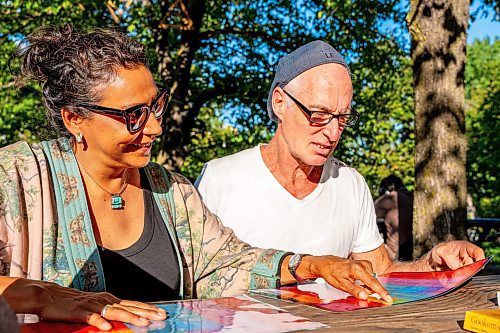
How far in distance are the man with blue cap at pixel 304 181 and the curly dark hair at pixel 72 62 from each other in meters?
0.73

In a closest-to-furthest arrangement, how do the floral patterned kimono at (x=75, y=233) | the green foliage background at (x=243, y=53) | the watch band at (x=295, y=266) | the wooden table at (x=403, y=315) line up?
the wooden table at (x=403, y=315)
the floral patterned kimono at (x=75, y=233)
the watch band at (x=295, y=266)
the green foliage background at (x=243, y=53)

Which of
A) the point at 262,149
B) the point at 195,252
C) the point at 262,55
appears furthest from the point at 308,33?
the point at 195,252

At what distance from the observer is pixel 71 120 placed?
2.49 meters

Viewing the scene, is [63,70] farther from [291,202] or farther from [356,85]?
[356,85]

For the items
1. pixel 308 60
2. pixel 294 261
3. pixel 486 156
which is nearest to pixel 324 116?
pixel 308 60

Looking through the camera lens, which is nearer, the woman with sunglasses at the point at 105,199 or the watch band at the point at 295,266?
the woman with sunglasses at the point at 105,199

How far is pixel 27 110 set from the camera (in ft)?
38.6

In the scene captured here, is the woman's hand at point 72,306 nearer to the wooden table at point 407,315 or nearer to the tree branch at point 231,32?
the wooden table at point 407,315

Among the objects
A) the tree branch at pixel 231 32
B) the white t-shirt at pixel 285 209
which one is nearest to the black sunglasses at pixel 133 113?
the white t-shirt at pixel 285 209

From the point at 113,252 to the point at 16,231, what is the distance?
0.39 meters

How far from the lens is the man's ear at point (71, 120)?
2.47 meters

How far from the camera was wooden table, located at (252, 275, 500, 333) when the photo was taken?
1.62 m

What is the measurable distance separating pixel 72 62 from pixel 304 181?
1.17 meters

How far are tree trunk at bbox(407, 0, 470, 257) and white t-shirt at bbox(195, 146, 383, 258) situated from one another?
83.9 inches
